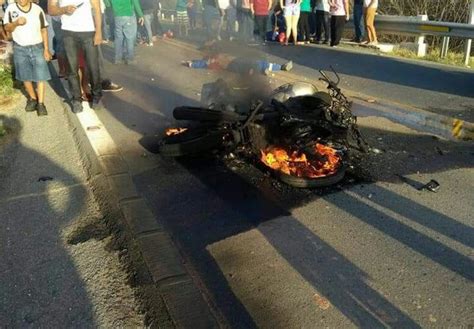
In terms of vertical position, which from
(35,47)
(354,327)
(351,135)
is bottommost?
(354,327)

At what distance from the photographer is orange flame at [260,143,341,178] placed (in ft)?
14.5

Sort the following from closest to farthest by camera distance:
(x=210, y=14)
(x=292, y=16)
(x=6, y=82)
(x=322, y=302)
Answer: (x=322, y=302) < (x=6, y=82) < (x=292, y=16) < (x=210, y=14)

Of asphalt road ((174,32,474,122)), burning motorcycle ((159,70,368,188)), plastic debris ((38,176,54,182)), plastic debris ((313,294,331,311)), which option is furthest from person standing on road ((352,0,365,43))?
plastic debris ((313,294,331,311))

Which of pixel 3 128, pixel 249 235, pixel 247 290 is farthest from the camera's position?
pixel 3 128

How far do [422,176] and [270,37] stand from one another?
11.4 m

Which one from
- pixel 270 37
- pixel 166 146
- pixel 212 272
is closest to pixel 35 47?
pixel 166 146

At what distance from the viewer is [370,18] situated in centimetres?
1270

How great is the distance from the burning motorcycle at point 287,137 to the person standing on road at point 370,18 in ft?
27.8

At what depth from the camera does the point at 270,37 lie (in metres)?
15.0

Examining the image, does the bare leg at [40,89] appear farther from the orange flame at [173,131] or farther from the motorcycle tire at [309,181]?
the motorcycle tire at [309,181]

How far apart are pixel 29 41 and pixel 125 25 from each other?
13.8 ft

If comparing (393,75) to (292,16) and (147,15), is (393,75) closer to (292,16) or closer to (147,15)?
(292,16)

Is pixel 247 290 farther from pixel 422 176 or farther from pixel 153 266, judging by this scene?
pixel 422 176

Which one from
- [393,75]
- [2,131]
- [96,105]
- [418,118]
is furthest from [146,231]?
[393,75]
